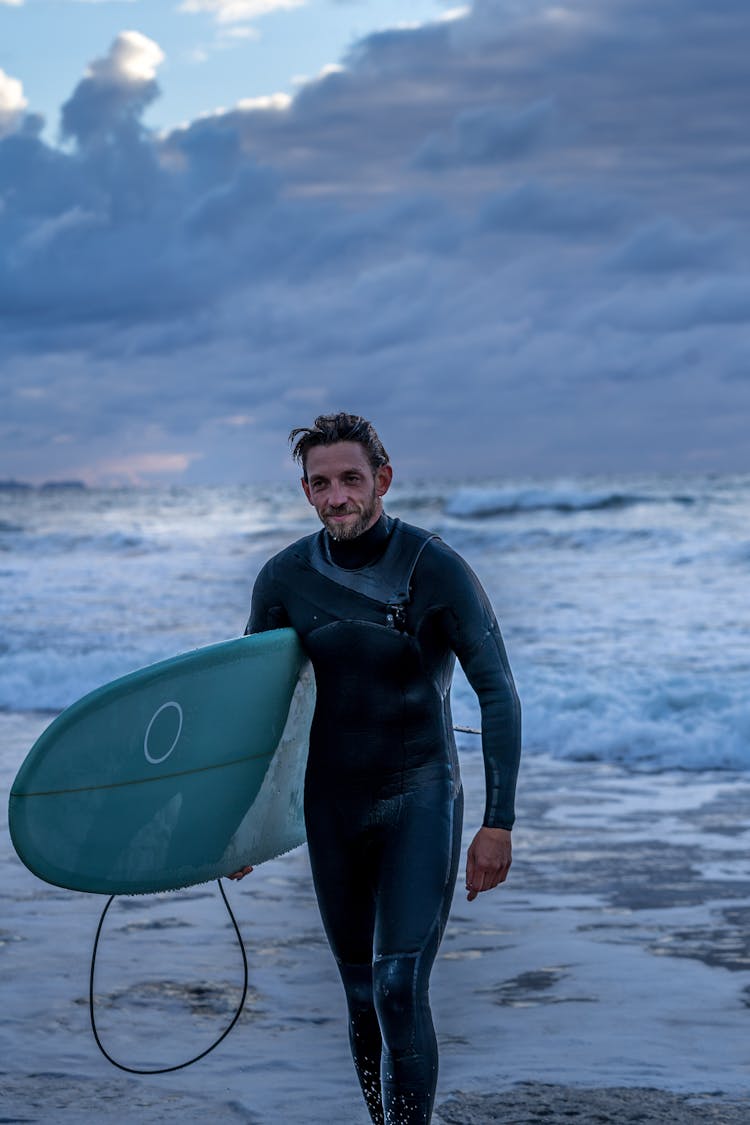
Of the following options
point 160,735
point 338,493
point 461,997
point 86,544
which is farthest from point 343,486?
point 86,544

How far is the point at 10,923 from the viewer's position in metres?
5.58

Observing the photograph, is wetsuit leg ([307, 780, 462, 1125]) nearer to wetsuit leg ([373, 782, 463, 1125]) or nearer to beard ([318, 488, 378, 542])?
wetsuit leg ([373, 782, 463, 1125])

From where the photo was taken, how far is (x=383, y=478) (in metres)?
3.21

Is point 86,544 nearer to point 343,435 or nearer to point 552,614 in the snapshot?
point 552,614

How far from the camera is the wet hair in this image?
3092 millimetres

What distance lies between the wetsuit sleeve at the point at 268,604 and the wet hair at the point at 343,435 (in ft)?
0.95

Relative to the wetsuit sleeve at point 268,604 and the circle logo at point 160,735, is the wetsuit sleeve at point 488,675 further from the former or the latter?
the circle logo at point 160,735

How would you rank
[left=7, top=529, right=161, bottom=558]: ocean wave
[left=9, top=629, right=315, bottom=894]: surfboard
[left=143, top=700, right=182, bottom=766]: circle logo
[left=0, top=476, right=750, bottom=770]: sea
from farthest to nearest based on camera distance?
[left=7, top=529, right=161, bottom=558]: ocean wave, [left=0, top=476, right=750, bottom=770]: sea, [left=143, top=700, right=182, bottom=766]: circle logo, [left=9, top=629, right=315, bottom=894]: surfboard

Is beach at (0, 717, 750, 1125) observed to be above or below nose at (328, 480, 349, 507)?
below

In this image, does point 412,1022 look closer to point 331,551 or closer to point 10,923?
point 331,551

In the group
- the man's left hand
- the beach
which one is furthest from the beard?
the beach

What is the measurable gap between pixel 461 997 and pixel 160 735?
72.0 inches

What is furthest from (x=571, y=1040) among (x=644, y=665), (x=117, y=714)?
(x=644, y=665)

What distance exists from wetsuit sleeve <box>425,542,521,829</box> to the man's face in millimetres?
199
